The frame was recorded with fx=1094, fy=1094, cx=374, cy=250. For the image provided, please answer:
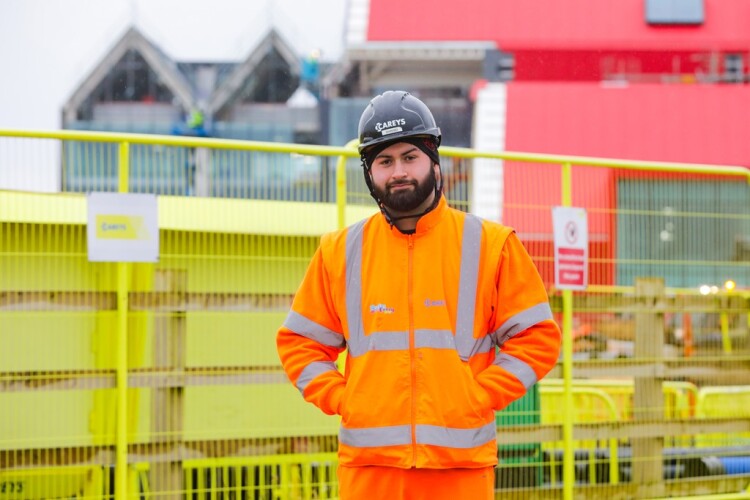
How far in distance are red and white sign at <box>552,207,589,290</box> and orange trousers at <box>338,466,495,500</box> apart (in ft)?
11.0

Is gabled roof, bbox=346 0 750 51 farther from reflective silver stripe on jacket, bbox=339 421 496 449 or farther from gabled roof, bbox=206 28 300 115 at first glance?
reflective silver stripe on jacket, bbox=339 421 496 449

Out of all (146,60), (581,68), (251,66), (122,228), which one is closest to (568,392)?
(122,228)

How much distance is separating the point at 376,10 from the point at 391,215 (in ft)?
93.9

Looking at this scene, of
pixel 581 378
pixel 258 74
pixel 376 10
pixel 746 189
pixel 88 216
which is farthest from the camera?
pixel 258 74

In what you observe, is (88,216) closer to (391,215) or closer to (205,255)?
(205,255)

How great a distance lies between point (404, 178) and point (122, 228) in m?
2.74

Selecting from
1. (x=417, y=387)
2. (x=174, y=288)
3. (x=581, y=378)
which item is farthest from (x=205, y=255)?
(x=417, y=387)

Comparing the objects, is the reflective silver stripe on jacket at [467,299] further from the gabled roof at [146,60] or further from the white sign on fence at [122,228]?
the gabled roof at [146,60]

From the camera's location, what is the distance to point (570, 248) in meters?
6.64

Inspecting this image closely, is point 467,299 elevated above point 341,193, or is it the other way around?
point 341,193

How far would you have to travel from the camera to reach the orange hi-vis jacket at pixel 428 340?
3.34 meters

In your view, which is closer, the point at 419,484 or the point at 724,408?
the point at 419,484

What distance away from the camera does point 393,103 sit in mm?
3479

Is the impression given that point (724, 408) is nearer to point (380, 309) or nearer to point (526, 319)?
point (526, 319)
